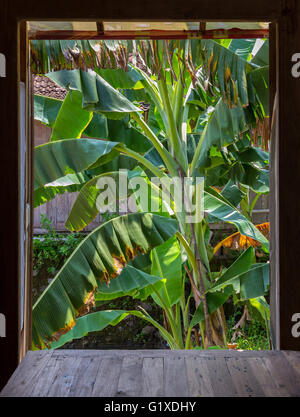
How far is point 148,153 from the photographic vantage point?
4102 millimetres

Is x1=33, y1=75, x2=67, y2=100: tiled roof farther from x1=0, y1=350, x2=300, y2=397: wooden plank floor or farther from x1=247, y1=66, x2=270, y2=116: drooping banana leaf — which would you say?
x1=0, y1=350, x2=300, y2=397: wooden plank floor

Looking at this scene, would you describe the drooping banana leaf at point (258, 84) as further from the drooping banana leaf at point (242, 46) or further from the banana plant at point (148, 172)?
the drooping banana leaf at point (242, 46)

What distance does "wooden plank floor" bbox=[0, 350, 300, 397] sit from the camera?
146cm

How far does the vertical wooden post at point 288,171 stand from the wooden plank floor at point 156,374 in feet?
0.59

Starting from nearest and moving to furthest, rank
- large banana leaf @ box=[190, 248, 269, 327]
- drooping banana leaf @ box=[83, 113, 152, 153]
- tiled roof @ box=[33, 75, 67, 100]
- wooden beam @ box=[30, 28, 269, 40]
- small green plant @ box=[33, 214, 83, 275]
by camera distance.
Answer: wooden beam @ box=[30, 28, 269, 40] < large banana leaf @ box=[190, 248, 269, 327] < drooping banana leaf @ box=[83, 113, 152, 153] < tiled roof @ box=[33, 75, 67, 100] < small green plant @ box=[33, 214, 83, 275]

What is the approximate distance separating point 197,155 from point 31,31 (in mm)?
1882

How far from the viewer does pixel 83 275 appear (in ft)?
8.59

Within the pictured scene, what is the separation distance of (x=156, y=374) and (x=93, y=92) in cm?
196

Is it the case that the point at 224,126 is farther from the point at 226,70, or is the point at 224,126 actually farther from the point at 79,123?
the point at 79,123

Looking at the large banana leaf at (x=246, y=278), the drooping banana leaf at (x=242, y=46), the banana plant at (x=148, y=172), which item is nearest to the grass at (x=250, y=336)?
the banana plant at (x=148, y=172)

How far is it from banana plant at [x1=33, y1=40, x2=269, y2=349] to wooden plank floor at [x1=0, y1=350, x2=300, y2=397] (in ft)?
2.85

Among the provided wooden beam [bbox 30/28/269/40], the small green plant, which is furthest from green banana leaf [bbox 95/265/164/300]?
the small green plant

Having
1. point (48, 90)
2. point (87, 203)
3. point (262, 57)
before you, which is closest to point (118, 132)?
point (87, 203)
